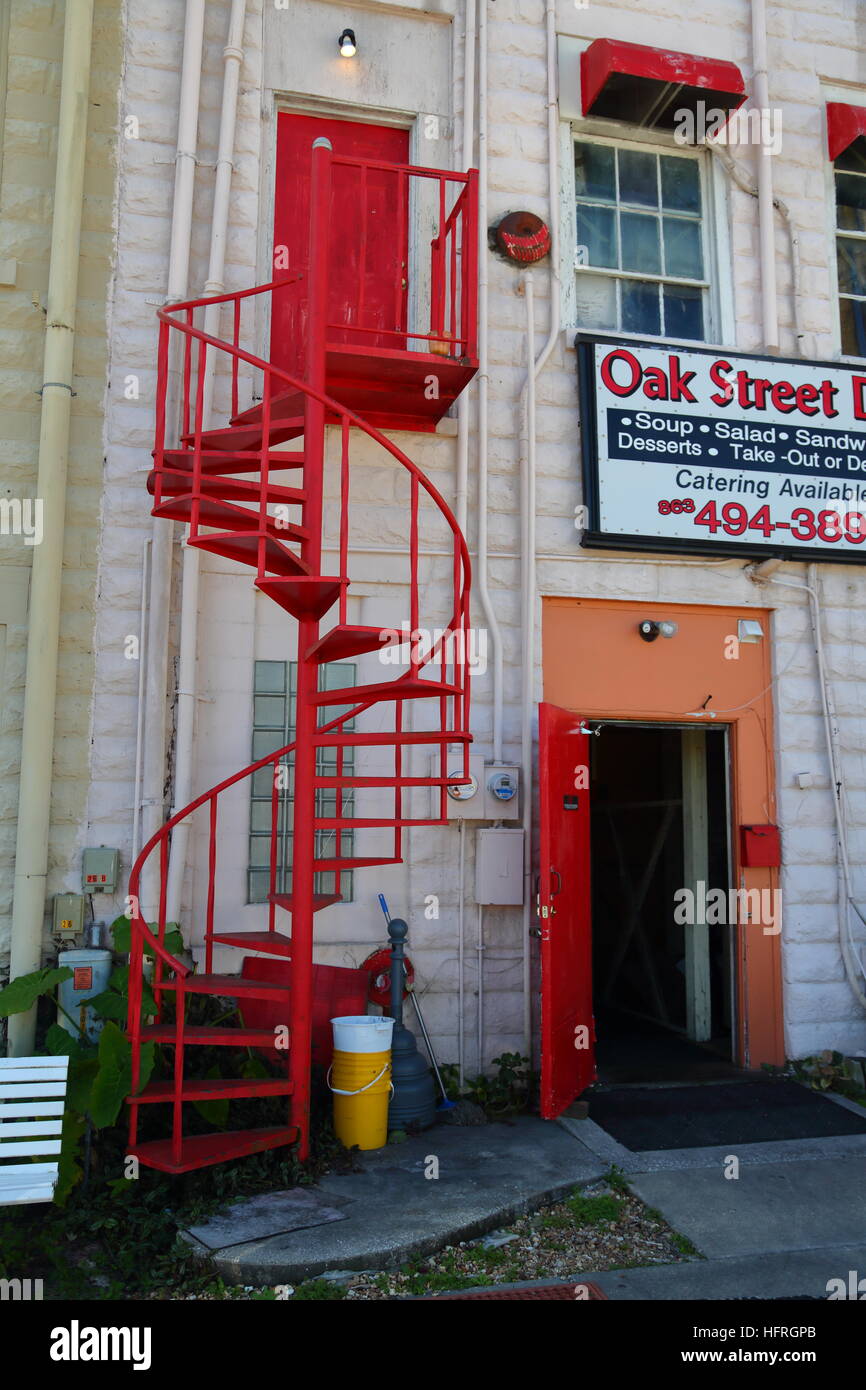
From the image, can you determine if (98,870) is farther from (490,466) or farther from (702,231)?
(702,231)

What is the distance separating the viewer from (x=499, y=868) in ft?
19.5

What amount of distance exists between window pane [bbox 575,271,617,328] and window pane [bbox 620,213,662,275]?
22 cm

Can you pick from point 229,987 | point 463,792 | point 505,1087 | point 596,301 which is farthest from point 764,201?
point 229,987

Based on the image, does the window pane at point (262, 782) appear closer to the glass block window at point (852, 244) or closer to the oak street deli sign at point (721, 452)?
the oak street deli sign at point (721, 452)

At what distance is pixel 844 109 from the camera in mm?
7051

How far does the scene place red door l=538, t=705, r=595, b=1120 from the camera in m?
5.55

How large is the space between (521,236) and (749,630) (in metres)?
2.82

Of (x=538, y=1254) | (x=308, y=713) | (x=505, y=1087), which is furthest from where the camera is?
(x=505, y=1087)

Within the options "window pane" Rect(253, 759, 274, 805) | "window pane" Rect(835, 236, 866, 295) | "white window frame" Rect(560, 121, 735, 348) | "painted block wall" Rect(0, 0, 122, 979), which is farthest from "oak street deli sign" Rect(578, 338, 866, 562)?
"painted block wall" Rect(0, 0, 122, 979)

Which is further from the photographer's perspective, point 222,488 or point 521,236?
point 521,236
